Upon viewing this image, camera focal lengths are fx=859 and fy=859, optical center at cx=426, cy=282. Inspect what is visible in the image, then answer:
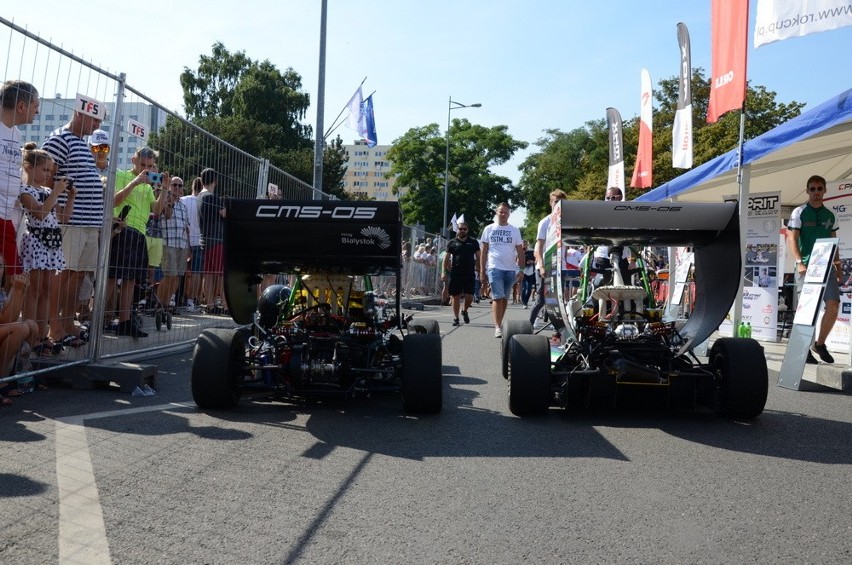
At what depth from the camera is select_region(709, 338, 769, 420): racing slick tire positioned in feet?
19.4

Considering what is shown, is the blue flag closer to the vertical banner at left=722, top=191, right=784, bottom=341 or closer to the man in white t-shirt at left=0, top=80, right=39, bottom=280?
the vertical banner at left=722, top=191, right=784, bottom=341

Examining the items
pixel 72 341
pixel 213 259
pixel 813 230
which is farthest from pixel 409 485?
pixel 813 230

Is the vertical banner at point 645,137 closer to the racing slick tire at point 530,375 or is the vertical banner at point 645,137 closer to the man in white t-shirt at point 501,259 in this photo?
the man in white t-shirt at point 501,259

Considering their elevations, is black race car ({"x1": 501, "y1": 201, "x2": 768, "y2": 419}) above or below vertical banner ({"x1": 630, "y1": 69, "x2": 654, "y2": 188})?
below

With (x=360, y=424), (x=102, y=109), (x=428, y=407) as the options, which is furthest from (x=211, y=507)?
(x=102, y=109)

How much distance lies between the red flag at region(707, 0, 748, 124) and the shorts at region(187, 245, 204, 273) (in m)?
6.89

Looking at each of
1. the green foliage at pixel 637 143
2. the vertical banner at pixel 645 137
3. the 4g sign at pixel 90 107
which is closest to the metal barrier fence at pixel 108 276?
the 4g sign at pixel 90 107

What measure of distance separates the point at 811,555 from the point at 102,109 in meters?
5.95

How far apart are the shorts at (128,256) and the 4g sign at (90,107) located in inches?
44.8

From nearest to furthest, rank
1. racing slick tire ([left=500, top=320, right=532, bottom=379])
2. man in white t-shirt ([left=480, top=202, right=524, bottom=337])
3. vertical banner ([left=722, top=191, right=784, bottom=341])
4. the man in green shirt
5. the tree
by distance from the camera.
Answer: racing slick tire ([left=500, top=320, right=532, bottom=379]) < the man in green shirt < man in white t-shirt ([left=480, top=202, right=524, bottom=337]) < vertical banner ([left=722, top=191, right=784, bottom=341]) < the tree

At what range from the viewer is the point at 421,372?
5855mm

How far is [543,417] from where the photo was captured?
609 cm

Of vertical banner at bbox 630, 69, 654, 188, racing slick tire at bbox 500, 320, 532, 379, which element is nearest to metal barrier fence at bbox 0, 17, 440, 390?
racing slick tire at bbox 500, 320, 532, 379

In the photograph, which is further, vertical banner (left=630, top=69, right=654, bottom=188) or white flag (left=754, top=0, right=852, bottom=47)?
vertical banner (left=630, top=69, right=654, bottom=188)
